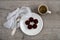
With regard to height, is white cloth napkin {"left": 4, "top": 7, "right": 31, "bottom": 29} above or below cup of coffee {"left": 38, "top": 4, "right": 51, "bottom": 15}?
below

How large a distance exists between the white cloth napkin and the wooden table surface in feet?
0.11

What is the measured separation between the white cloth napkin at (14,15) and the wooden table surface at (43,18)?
0.03 meters

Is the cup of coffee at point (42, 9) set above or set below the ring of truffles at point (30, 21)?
above

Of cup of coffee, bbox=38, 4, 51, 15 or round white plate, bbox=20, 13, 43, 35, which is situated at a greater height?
cup of coffee, bbox=38, 4, 51, 15

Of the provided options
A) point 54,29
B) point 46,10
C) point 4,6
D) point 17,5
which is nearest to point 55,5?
point 46,10

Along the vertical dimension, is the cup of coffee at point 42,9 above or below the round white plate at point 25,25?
above

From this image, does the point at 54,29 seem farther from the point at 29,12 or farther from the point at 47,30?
the point at 29,12

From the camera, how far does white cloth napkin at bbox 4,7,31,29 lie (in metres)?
1.34

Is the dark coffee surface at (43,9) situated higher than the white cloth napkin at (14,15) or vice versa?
the dark coffee surface at (43,9)

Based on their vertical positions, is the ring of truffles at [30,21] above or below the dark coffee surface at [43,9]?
below

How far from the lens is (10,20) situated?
1348 mm

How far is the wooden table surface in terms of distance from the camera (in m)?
1.32

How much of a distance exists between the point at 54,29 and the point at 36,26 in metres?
0.14

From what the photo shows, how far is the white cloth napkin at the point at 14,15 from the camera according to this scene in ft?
4.40
